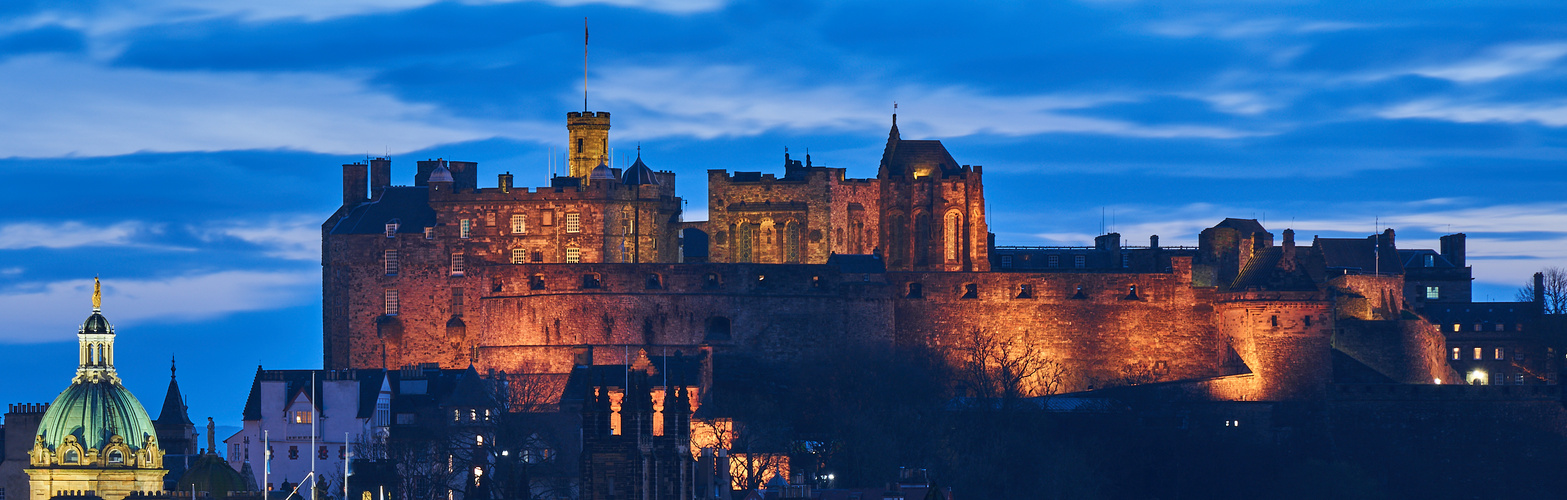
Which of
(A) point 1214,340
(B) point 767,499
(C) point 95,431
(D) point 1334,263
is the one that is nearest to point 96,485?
(C) point 95,431

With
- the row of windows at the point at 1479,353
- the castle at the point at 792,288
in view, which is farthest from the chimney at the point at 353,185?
the row of windows at the point at 1479,353

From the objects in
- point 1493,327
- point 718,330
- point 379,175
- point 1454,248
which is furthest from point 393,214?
point 1454,248

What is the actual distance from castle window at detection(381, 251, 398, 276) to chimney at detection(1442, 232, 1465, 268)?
5221 centimetres

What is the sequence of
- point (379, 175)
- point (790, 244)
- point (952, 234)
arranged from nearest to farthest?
point (790, 244) → point (952, 234) → point (379, 175)

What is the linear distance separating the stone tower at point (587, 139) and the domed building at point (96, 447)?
104ft

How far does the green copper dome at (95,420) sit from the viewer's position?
102562mm

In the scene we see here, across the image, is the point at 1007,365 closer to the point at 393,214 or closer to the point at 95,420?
the point at 393,214

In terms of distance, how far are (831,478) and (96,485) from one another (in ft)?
76.4

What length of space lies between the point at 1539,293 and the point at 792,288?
40.1m

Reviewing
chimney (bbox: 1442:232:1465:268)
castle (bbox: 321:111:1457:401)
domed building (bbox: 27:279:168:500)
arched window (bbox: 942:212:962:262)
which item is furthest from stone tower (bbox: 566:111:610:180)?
chimney (bbox: 1442:232:1465:268)

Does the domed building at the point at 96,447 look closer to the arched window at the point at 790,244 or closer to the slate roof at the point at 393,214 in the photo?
the slate roof at the point at 393,214

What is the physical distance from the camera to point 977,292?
12581 cm

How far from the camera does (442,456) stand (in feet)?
352

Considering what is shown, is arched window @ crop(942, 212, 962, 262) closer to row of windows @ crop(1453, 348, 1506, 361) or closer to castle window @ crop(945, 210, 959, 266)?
castle window @ crop(945, 210, 959, 266)
